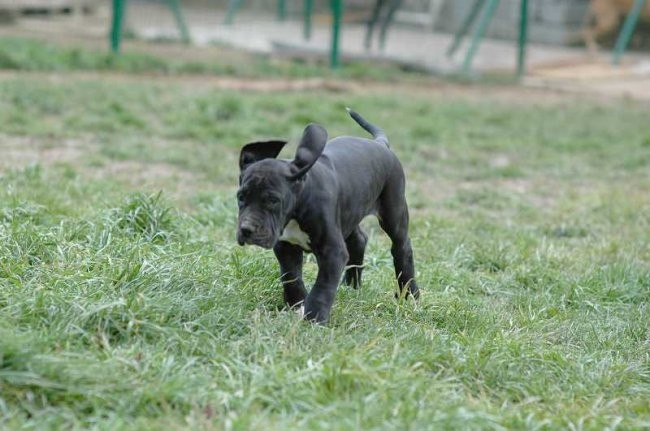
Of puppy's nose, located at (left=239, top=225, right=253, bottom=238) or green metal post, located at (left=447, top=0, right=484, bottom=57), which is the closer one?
puppy's nose, located at (left=239, top=225, right=253, bottom=238)

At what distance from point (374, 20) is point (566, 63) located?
185 inches

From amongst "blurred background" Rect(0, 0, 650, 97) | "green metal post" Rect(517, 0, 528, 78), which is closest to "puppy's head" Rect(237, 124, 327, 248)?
"blurred background" Rect(0, 0, 650, 97)

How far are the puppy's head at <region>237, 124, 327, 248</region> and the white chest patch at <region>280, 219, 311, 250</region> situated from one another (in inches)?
4.2

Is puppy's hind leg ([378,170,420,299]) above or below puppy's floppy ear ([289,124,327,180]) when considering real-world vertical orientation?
below

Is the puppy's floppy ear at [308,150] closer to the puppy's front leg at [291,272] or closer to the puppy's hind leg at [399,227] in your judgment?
the puppy's front leg at [291,272]

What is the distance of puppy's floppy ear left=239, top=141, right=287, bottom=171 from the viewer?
496 centimetres

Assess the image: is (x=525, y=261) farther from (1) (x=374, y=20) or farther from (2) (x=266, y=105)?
(1) (x=374, y=20)

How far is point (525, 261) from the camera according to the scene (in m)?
6.92

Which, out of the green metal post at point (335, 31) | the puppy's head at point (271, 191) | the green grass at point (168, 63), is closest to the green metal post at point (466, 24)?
the green grass at point (168, 63)

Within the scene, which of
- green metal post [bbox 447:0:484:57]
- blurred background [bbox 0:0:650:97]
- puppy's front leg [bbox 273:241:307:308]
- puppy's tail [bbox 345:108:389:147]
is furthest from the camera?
green metal post [bbox 447:0:484:57]

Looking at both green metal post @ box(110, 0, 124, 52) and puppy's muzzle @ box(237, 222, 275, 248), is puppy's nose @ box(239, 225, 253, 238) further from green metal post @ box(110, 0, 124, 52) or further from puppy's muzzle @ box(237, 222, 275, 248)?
green metal post @ box(110, 0, 124, 52)

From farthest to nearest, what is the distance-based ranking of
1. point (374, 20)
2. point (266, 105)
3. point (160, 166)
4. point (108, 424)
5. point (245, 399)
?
point (374, 20) < point (266, 105) < point (160, 166) < point (245, 399) < point (108, 424)

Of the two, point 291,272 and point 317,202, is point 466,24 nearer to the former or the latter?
point 291,272

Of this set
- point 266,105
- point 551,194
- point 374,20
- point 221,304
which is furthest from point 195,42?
point 221,304
